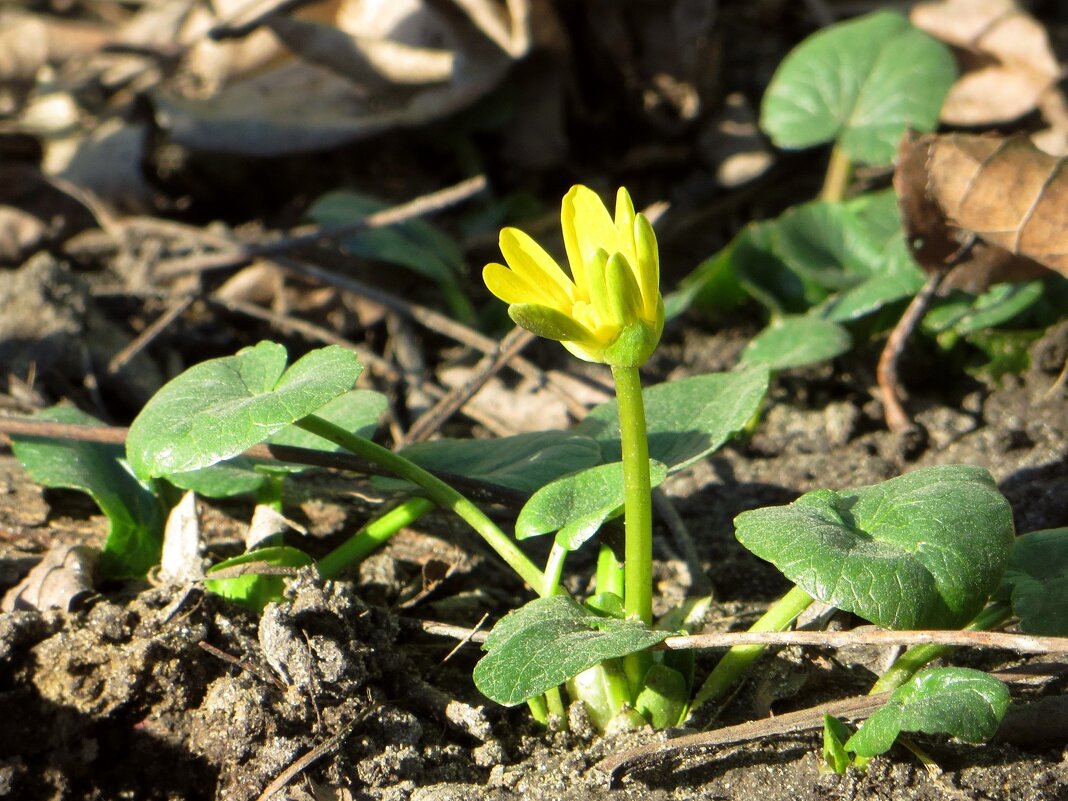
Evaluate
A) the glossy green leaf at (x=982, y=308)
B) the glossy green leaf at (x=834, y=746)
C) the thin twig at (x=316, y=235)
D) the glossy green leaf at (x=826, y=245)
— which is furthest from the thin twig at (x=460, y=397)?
the glossy green leaf at (x=834, y=746)

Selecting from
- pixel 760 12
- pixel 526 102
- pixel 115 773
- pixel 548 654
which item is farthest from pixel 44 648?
pixel 760 12

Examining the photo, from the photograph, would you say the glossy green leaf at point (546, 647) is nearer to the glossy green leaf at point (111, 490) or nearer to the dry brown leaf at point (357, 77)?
the glossy green leaf at point (111, 490)

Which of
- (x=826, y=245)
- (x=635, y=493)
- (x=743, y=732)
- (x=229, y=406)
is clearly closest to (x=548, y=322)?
(x=635, y=493)

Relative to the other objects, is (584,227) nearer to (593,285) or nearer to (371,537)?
(593,285)

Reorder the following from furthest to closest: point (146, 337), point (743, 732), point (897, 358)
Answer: point (146, 337) → point (897, 358) → point (743, 732)

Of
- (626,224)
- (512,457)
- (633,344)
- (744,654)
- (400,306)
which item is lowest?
(400,306)

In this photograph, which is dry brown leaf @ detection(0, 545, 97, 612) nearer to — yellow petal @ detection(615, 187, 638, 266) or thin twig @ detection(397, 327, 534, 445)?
thin twig @ detection(397, 327, 534, 445)
